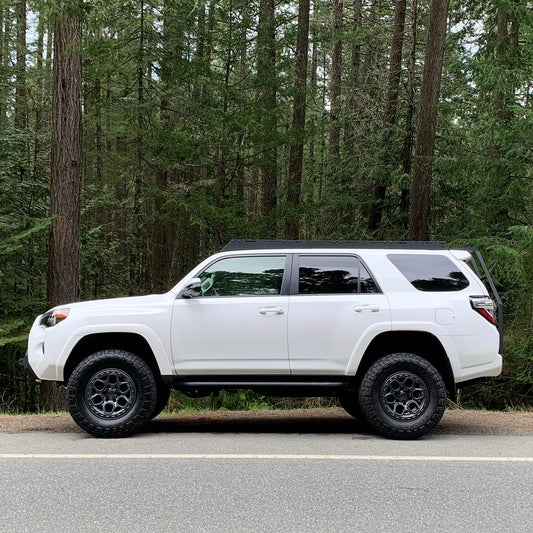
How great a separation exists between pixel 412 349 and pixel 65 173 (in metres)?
7.66

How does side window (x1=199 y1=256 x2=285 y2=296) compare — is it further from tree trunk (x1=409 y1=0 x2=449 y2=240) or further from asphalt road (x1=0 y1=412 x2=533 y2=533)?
tree trunk (x1=409 y1=0 x2=449 y2=240)

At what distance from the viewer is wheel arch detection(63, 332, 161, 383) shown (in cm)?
735

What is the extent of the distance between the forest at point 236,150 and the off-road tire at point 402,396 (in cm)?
531

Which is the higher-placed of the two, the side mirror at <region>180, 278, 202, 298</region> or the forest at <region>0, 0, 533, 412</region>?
→ the forest at <region>0, 0, 533, 412</region>

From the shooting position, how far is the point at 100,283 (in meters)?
19.2

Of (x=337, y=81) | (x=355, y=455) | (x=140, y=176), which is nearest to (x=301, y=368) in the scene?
(x=355, y=455)

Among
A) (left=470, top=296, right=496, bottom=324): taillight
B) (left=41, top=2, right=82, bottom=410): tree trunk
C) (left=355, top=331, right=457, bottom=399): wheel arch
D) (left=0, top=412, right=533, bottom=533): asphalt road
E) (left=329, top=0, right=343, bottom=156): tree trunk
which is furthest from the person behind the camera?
(left=329, top=0, right=343, bottom=156): tree trunk

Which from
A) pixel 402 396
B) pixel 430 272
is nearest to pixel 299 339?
pixel 402 396

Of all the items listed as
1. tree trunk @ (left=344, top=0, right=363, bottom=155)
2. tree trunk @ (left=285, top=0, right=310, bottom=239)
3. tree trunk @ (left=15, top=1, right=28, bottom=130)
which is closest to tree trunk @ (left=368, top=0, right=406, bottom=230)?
tree trunk @ (left=344, top=0, right=363, bottom=155)

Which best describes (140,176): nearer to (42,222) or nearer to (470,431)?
(42,222)

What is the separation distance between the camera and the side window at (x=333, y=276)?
24.0 feet

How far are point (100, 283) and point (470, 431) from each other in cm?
1389

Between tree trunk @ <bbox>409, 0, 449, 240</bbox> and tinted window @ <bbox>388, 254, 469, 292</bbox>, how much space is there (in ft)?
24.3

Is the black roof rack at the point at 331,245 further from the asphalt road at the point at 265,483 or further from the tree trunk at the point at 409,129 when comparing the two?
the tree trunk at the point at 409,129
